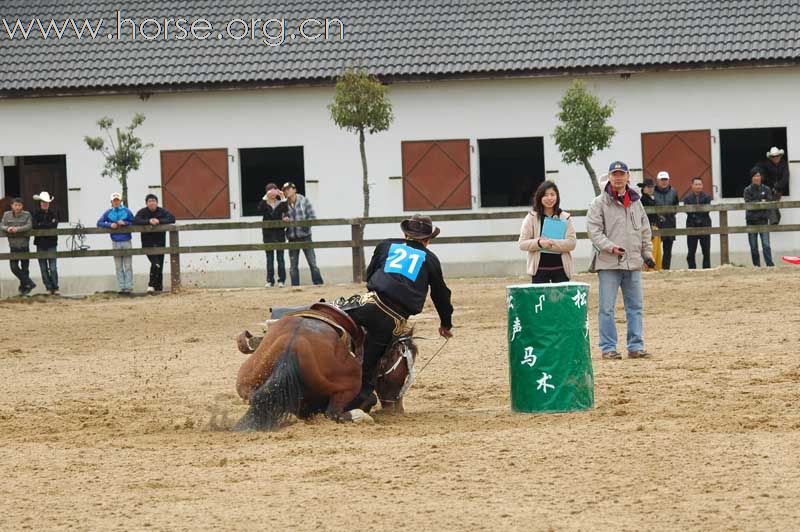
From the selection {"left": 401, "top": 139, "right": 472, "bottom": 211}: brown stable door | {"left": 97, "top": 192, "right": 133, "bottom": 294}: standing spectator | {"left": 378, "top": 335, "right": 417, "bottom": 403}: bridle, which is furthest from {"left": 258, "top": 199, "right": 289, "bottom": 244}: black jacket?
{"left": 378, "top": 335, "right": 417, "bottom": 403}: bridle

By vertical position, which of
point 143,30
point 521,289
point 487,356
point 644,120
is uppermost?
point 143,30

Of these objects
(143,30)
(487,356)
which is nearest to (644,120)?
(143,30)

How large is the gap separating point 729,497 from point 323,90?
2255 centimetres

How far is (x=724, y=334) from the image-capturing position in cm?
1464

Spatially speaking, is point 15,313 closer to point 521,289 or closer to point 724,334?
point 724,334

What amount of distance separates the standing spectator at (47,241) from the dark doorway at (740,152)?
12.3m

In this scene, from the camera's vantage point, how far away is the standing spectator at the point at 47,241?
2456 centimetres

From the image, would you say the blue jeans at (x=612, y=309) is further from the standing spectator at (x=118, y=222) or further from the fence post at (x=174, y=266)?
the standing spectator at (x=118, y=222)

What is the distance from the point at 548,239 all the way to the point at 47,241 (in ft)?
46.6

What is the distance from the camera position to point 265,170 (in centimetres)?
2903

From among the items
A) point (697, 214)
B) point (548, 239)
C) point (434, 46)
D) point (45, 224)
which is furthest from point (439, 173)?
point (548, 239)

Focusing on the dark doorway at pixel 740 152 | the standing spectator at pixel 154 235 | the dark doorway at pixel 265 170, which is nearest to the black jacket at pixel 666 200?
the dark doorway at pixel 740 152

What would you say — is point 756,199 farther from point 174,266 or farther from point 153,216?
point 153,216

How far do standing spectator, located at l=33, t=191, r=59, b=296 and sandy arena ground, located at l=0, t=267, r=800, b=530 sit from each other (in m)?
10.2
